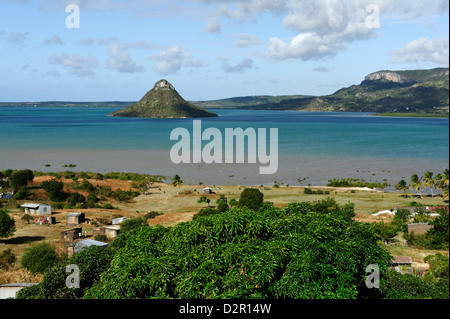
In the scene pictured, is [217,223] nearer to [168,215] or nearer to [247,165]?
[168,215]

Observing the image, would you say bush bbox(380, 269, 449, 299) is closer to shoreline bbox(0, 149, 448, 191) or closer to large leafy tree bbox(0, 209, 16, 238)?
large leafy tree bbox(0, 209, 16, 238)

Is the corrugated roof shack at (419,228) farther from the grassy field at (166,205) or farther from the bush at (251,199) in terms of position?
the bush at (251,199)

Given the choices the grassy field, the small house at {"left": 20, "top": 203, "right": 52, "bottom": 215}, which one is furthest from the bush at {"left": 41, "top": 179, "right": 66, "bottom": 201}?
the small house at {"left": 20, "top": 203, "right": 52, "bottom": 215}

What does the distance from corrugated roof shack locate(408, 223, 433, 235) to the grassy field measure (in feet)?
16.9

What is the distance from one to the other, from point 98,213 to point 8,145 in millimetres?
94817

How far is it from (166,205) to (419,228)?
34253 millimetres

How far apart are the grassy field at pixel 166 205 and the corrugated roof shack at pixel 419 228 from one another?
516 cm

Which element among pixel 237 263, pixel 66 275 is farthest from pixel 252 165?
pixel 237 263

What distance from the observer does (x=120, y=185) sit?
67.1 m

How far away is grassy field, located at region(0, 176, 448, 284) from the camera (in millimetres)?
32906

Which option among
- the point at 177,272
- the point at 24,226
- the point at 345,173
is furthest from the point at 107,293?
the point at 345,173

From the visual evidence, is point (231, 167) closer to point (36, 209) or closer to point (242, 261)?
point (36, 209)

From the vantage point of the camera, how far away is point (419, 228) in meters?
37.1

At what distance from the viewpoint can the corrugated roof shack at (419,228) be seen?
120ft
